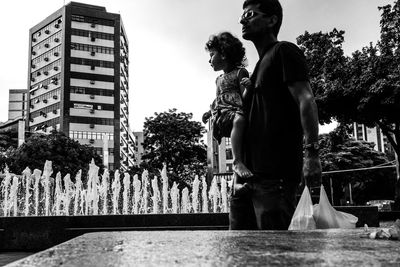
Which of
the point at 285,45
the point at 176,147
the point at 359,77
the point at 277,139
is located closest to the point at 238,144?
the point at 277,139

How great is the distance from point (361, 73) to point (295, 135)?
600 inches

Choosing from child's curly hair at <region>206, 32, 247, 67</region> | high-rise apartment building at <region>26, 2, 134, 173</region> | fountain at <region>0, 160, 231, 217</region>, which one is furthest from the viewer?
high-rise apartment building at <region>26, 2, 134, 173</region>

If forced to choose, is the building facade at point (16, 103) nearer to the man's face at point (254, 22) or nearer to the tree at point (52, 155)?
the tree at point (52, 155)

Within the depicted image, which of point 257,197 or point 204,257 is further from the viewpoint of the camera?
point 257,197

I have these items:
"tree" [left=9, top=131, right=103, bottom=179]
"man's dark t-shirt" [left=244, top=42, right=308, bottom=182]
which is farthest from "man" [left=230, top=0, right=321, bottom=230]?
"tree" [left=9, top=131, right=103, bottom=179]

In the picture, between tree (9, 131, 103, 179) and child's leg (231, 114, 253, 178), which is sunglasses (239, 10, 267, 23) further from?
tree (9, 131, 103, 179)

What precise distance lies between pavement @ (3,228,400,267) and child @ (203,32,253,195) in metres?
1.23

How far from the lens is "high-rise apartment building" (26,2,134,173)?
5944 cm

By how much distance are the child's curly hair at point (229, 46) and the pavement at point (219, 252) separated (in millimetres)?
1825

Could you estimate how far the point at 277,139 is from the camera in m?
2.64

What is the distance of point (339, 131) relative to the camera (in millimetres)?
19547

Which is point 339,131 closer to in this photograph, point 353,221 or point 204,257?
point 353,221

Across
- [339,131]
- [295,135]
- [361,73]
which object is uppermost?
[361,73]

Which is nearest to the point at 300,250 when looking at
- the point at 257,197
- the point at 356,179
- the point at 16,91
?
the point at 257,197
